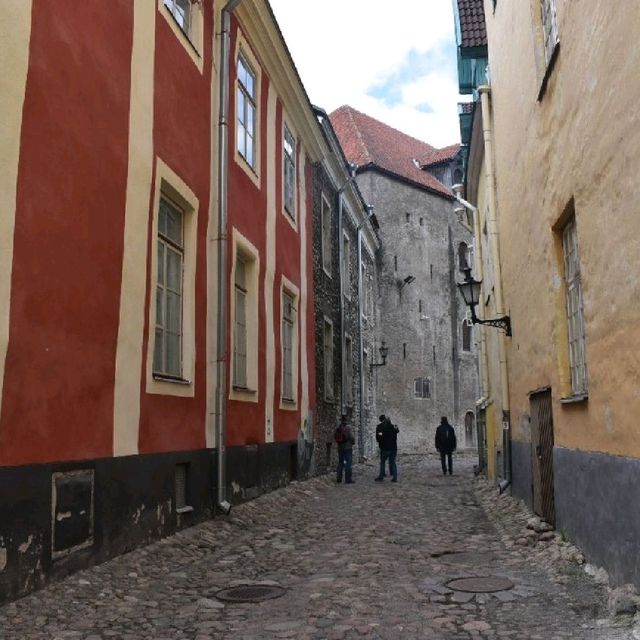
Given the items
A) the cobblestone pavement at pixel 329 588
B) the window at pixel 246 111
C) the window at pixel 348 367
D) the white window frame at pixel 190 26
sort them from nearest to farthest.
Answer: the cobblestone pavement at pixel 329 588
the white window frame at pixel 190 26
the window at pixel 246 111
the window at pixel 348 367

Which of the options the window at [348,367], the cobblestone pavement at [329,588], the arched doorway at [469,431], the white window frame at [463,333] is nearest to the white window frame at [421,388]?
the arched doorway at [469,431]

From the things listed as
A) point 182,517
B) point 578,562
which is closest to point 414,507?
point 182,517

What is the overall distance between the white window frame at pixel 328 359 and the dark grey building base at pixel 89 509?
24.5ft

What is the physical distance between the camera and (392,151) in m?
35.5

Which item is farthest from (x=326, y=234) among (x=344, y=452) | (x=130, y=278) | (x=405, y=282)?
(x=405, y=282)

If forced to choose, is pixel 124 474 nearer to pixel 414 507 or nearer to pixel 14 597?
pixel 14 597

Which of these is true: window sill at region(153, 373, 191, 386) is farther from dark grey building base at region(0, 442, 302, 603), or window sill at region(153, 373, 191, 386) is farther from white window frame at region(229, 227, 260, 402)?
white window frame at region(229, 227, 260, 402)

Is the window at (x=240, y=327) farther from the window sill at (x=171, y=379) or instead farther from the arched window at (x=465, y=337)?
the arched window at (x=465, y=337)

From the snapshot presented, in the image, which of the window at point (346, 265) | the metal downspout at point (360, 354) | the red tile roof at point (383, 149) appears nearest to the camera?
the window at point (346, 265)

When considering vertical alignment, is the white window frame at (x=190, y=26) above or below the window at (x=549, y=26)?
above

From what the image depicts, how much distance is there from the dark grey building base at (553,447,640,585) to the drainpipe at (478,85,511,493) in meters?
4.08

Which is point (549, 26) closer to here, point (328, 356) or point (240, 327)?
point (240, 327)

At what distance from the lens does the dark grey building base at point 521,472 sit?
9062mm

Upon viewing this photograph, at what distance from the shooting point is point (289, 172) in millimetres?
13477
